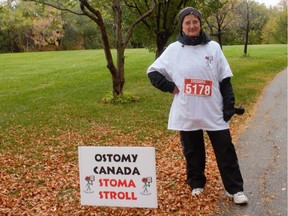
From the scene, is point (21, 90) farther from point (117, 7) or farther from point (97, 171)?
point (97, 171)

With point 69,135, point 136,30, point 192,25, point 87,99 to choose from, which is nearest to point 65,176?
point 69,135

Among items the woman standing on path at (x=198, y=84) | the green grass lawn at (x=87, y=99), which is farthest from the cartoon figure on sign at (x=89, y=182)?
the green grass lawn at (x=87, y=99)

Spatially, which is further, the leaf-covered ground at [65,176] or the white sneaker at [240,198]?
the leaf-covered ground at [65,176]

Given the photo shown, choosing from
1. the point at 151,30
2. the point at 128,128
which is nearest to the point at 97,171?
the point at 128,128

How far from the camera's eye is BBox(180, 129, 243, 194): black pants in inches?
179

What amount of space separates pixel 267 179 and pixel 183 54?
2356 mm

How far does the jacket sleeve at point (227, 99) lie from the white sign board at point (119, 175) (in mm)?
1015

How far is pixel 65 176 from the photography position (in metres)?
6.14

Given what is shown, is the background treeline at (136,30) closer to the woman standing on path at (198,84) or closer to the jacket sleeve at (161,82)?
the jacket sleeve at (161,82)

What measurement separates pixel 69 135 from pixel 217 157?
16.5 feet

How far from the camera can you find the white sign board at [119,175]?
3994 mm

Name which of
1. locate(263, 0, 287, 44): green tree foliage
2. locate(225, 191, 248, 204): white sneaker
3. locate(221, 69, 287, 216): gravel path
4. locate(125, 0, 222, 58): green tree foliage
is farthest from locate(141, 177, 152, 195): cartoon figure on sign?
locate(263, 0, 287, 44): green tree foliage

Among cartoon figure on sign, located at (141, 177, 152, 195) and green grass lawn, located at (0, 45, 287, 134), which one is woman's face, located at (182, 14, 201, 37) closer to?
cartoon figure on sign, located at (141, 177, 152, 195)

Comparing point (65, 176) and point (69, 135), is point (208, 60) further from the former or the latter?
point (69, 135)
